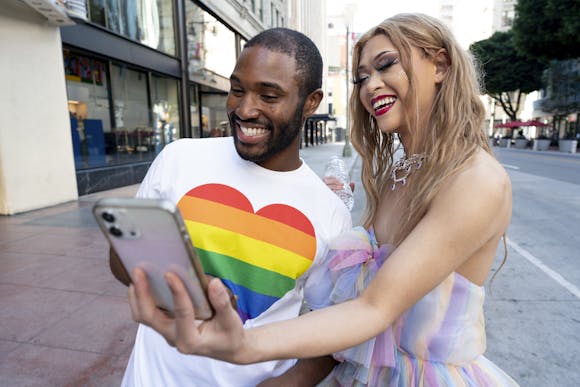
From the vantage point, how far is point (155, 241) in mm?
680

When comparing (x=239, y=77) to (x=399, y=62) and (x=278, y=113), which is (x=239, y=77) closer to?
(x=278, y=113)

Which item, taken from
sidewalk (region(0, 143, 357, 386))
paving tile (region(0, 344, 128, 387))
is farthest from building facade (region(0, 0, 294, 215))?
paving tile (region(0, 344, 128, 387))

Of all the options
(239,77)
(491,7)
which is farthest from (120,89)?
(491,7)

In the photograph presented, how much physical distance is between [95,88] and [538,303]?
1037 centimetres

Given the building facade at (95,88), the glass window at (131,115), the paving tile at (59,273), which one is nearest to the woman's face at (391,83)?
the paving tile at (59,273)

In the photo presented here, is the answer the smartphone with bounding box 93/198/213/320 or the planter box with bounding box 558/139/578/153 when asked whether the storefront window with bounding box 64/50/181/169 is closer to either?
the smartphone with bounding box 93/198/213/320

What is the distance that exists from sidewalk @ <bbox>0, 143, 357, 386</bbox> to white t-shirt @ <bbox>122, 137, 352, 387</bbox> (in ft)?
5.08

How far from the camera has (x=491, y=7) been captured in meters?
57.9

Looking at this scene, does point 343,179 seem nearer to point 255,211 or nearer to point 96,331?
point 255,211

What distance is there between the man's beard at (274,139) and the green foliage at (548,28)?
86.3 feet

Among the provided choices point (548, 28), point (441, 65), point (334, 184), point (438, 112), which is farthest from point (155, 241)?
point (548, 28)

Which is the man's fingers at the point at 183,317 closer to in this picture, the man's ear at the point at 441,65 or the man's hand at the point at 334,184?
the man's ear at the point at 441,65

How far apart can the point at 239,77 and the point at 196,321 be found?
959 millimetres

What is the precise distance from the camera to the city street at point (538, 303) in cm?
286
